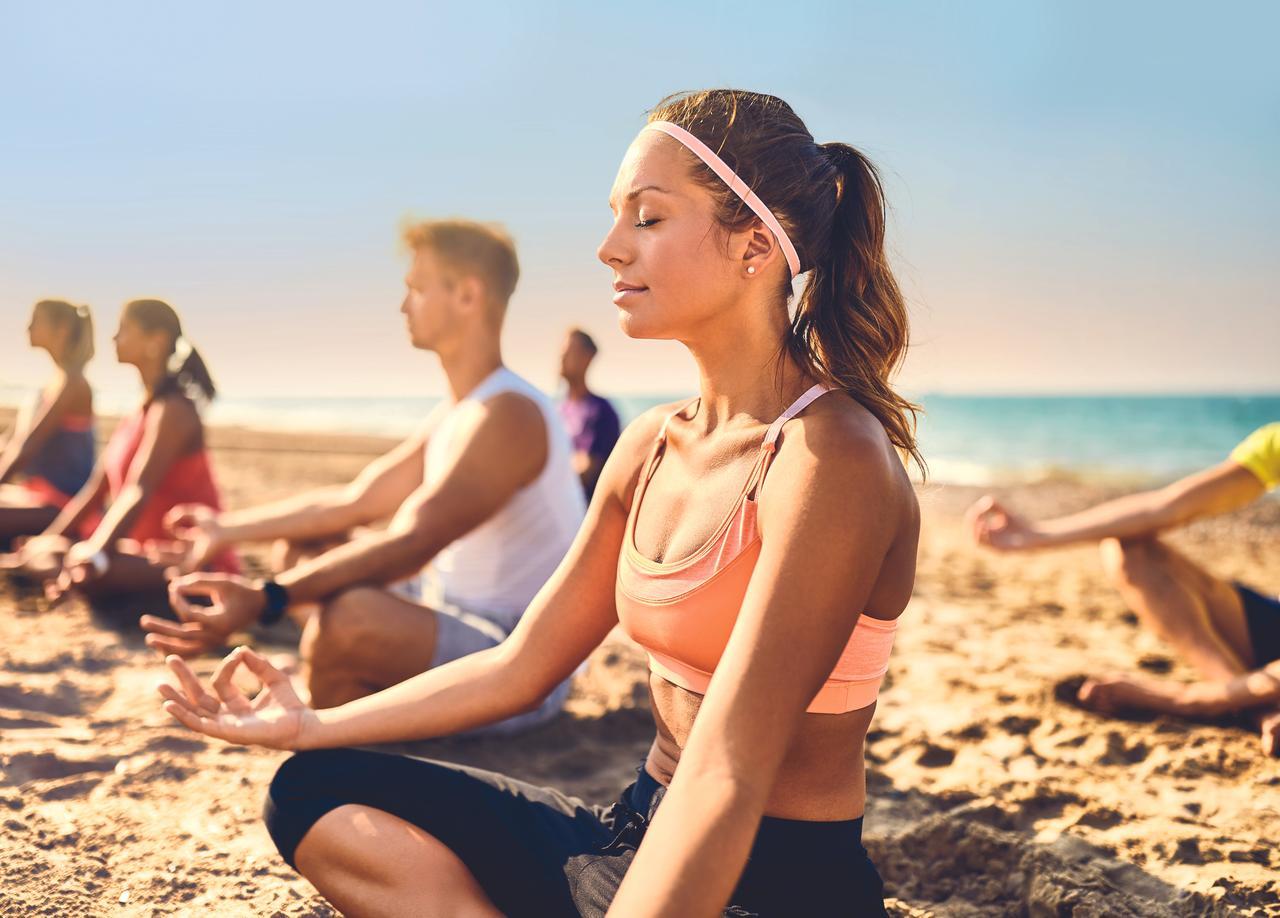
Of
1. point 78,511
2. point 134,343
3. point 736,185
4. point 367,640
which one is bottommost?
point 78,511

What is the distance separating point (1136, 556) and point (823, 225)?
8.52 ft

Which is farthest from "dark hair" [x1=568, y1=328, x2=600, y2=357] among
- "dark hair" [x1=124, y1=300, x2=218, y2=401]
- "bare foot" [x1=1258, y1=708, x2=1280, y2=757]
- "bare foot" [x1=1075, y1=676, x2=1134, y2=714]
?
"bare foot" [x1=1258, y1=708, x2=1280, y2=757]

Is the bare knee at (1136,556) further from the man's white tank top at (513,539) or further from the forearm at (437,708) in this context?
the forearm at (437,708)

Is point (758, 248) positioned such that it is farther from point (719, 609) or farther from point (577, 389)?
point (577, 389)

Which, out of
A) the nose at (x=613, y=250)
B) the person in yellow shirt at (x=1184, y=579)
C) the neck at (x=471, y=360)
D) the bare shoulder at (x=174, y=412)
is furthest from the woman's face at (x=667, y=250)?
the bare shoulder at (x=174, y=412)

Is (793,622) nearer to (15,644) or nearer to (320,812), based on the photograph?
(320,812)

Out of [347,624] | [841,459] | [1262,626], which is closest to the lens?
[841,459]

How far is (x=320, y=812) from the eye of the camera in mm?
1761

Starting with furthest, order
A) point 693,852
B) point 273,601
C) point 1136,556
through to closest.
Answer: point 1136,556 < point 273,601 < point 693,852

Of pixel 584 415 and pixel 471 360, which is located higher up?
pixel 584 415

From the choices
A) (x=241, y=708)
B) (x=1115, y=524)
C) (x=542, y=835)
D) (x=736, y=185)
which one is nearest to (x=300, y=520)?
(x=241, y=708)

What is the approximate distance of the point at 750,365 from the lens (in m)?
1.67

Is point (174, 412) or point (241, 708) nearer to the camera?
point (241, 708)

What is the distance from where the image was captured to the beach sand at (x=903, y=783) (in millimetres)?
2268
